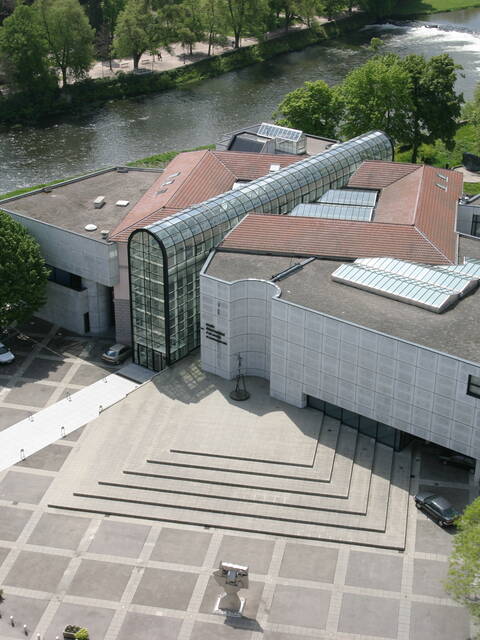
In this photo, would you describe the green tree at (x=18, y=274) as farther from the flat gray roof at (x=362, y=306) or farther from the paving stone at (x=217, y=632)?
the paving stone at (x=217, y=632)

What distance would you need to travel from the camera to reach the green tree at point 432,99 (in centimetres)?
13225

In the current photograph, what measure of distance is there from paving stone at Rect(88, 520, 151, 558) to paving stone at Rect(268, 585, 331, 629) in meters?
10.4

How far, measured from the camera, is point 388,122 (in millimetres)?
129625

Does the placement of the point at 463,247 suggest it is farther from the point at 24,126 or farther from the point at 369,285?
the point at 24,126

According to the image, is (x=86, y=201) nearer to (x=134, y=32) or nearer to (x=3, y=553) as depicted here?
(x=3, y=553)

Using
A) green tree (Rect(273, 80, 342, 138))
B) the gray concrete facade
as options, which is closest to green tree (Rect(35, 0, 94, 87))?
green tree (Rect(273, 80, 342, 138))

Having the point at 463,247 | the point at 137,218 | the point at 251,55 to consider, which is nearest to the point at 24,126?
the point at 251,55

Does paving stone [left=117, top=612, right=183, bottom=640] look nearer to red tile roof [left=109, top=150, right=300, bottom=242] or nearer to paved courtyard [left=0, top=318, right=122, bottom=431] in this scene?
paved courtyard [left=0, top=318, right=122, bottom=431]

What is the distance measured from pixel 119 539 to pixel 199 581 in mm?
6924

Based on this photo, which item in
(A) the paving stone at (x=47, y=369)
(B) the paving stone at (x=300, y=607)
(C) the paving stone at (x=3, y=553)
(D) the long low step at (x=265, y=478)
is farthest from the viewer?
(A) the paving stone at (x=47, y=369)

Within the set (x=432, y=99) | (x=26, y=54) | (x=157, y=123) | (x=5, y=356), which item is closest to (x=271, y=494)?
(x=5, y=356)

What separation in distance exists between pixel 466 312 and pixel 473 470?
39.8 ft

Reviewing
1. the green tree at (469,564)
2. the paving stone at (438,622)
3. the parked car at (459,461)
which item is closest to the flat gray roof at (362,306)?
the parked car at (459,461)

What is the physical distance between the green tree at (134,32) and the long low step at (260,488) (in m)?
123
